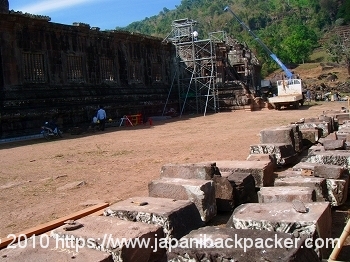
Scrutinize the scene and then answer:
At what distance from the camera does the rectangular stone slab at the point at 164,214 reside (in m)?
3.38

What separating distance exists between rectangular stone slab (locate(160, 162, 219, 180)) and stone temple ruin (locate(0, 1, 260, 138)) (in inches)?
488

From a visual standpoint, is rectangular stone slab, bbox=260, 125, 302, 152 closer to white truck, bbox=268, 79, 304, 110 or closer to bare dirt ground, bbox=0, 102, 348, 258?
bare dirt ground, bbox=0, 102, 348, 258

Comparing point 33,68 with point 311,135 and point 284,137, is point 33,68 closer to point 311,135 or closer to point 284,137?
point 311,135

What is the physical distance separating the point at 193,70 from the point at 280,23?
67704mm

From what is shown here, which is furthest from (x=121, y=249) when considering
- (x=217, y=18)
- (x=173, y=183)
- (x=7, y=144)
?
(x=217, y=18)

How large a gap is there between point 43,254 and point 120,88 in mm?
19671

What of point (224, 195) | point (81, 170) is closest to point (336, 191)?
point (224, 195)

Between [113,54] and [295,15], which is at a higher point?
[295,15]

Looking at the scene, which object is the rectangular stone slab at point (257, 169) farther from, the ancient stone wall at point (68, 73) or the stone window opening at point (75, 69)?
the stone window opening at point (75, 69)

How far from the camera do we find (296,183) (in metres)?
4.32

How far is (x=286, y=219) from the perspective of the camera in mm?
2988

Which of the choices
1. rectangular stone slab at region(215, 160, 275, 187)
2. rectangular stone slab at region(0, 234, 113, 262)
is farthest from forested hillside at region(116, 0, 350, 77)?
rectangular stone slab at region(0, 234, 113, 262)

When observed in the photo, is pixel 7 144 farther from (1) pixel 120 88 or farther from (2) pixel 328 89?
Result: (2) pixel 328 89

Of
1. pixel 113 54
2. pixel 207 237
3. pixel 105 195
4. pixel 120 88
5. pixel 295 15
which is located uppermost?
pixel 295 15
